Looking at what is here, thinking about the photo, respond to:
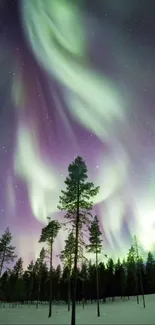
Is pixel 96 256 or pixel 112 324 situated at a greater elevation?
pixel 96 256

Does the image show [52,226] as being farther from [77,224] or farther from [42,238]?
[77,224]

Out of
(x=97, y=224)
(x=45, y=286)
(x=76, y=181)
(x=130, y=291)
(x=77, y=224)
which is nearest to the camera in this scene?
(x=77, y=224)

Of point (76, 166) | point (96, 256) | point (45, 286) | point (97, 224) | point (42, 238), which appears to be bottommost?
point (45, 286)

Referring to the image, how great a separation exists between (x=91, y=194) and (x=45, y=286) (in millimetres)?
85640

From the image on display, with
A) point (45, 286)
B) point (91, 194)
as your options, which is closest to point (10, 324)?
point (91, 194)

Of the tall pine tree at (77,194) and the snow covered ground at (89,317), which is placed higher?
the tall pine tree at (77,194)

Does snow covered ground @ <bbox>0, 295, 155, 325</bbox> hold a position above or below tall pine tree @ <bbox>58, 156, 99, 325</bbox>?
below

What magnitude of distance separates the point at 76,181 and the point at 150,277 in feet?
228

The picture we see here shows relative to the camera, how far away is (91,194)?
74.2 feet

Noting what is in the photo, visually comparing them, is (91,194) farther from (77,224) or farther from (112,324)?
(112,324)

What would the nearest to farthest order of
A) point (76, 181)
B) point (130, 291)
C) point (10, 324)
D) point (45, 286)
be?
point (76, 181) < point (10, 324) < point (130, 291) < point (45, 286)

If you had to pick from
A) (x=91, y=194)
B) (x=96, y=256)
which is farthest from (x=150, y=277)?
(x=91, y=194)

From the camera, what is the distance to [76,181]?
23.1 metres

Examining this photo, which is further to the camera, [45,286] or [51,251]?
[45,286]
